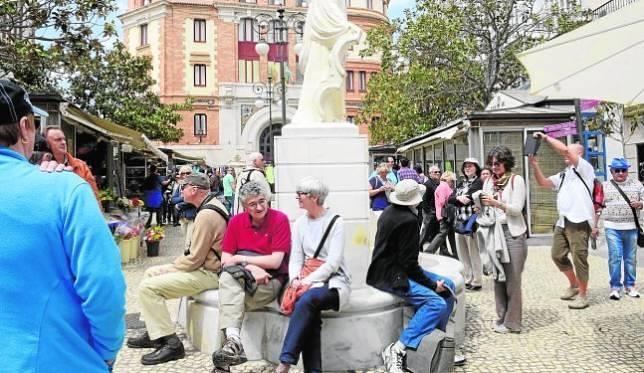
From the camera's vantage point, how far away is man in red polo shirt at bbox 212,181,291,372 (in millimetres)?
4434

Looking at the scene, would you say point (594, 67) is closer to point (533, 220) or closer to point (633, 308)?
point (633, 308)

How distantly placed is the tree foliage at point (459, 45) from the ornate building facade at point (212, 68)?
70.7 ft

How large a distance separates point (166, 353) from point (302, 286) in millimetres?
1461

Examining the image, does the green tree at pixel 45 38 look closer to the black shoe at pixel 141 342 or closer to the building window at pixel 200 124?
the black shoe at pixel 141 342

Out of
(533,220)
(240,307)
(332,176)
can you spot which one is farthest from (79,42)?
(533,220)

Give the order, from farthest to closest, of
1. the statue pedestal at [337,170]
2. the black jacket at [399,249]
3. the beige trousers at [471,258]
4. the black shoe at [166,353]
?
the beige trousers at [471,258], the statue pedestal at [337,170], the black shoe at [166,353], the black jacket at [399,249]

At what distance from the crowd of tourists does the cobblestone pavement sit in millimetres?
199

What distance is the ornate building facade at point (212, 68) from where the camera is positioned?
1779 inches

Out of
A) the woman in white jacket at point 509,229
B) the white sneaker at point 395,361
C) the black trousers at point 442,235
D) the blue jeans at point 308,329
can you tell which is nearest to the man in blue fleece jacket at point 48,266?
the blue jeans at point 308,329

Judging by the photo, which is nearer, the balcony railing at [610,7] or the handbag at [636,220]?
the handbag at [636,220]

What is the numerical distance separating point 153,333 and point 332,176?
2.15 meters

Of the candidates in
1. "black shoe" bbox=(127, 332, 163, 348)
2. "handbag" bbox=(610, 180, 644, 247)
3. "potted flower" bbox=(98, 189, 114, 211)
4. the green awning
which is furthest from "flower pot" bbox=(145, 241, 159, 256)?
"handbag" bbox=(610, 180, 644, 247)

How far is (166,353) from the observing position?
4.75m

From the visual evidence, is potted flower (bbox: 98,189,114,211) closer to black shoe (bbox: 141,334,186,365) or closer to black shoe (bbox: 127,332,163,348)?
black shoe (bbox: 127,332,163,348)
